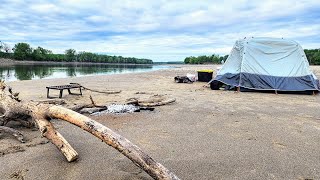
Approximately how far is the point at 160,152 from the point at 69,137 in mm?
1748

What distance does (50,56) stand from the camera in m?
128

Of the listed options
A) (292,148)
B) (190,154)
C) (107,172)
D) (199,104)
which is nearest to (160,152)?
(190,154)

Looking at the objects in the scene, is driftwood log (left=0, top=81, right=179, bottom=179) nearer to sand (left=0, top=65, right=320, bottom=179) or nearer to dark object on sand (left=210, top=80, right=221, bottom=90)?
sand (left=0, top=65, right=320, bottom=179)

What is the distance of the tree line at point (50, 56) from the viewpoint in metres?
112

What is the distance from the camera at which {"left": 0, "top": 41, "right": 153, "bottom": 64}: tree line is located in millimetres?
112000

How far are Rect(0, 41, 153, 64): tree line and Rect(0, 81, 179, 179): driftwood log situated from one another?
117290mm

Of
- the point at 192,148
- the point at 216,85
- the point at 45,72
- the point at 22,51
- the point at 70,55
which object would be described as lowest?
the point at 45,72

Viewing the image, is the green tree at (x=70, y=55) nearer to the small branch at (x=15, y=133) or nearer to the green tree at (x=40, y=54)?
the green tree at (x=40, y=54)

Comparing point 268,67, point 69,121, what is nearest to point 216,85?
point 268,67

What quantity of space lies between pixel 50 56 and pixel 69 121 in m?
133

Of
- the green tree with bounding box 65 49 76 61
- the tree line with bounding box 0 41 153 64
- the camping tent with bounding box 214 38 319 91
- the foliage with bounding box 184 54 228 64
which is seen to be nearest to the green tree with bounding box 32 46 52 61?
the tree line with bounding box 0 41 153 64

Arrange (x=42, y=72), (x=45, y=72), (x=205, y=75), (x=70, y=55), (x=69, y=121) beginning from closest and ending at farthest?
(x=69, y=121), (x=205, y=75), (x=42, y=72), (x=45, y=72), (x=70, y=55)

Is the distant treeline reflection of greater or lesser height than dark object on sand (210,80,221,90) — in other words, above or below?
below

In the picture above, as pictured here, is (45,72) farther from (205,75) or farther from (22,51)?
(22,51)
